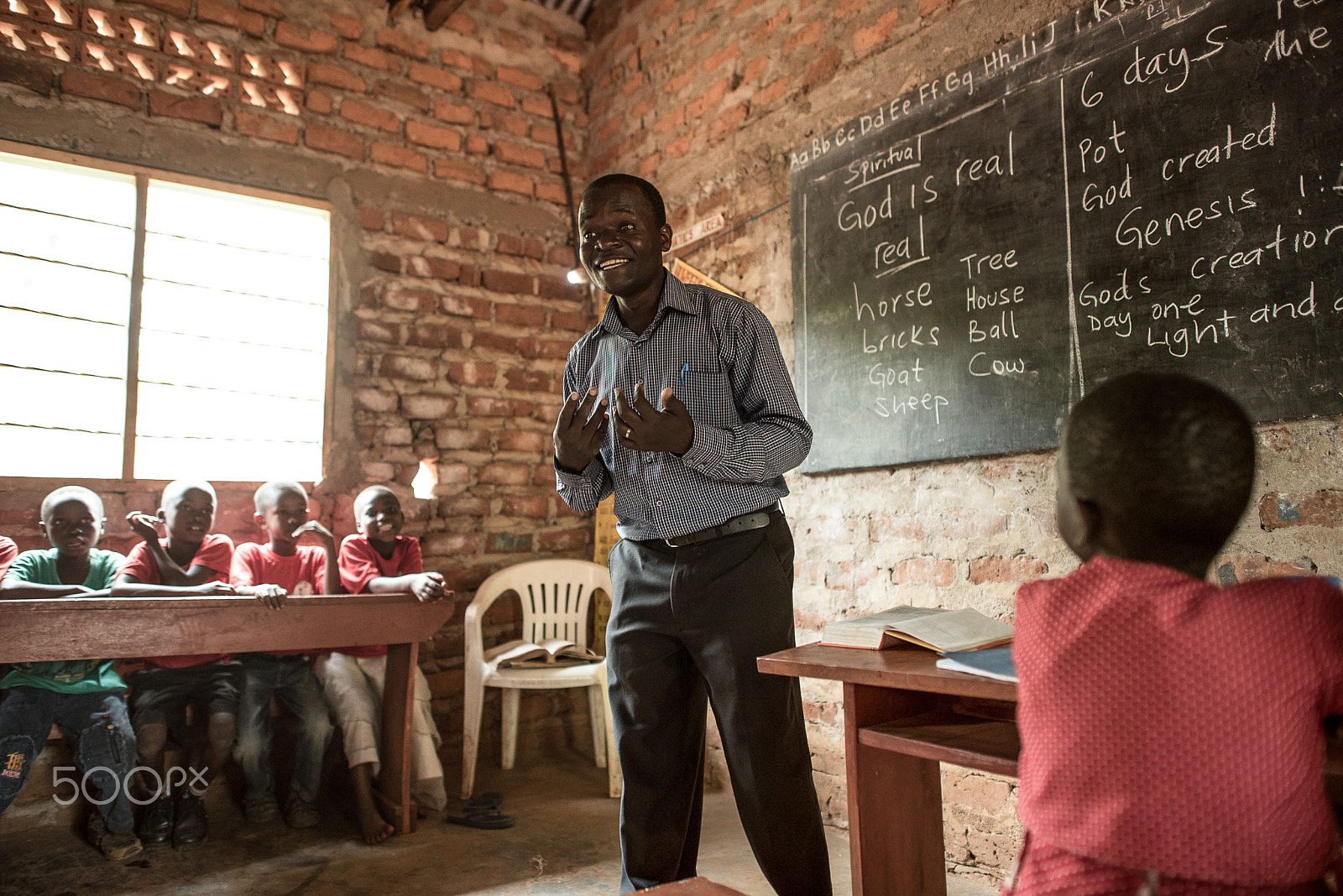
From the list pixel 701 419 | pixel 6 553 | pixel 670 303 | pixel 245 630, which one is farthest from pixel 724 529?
pixel 6 553

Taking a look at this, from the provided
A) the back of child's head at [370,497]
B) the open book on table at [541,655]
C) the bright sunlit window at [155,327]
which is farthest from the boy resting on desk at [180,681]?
the open book on table at [541,655]

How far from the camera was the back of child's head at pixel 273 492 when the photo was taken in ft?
10.7

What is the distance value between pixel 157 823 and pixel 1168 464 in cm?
301

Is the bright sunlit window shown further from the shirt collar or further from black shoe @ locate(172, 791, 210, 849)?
the shirt collar

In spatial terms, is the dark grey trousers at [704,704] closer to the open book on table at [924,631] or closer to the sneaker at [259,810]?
the open book on table at [924,631]

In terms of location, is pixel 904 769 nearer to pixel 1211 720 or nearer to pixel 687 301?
pixel 1211 720

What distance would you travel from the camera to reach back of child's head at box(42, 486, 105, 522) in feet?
9.40

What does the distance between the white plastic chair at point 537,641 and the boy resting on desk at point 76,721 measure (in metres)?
1.09

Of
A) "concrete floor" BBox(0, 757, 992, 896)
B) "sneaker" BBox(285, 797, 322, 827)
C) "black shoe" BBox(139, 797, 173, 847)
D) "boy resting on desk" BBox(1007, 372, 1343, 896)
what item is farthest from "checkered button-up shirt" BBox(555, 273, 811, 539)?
"black shoe" BBox(139, 797, 173, 847)

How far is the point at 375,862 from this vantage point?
2.58 meters

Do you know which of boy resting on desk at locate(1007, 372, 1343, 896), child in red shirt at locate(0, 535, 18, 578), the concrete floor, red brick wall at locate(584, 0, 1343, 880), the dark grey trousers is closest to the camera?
boy resting on desk at locate(1007, 372, 1343, 896)

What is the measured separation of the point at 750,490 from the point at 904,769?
1.88 ft

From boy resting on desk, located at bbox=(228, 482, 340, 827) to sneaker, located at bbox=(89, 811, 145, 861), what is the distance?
1.14ft

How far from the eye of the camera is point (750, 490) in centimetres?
170
